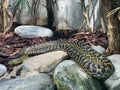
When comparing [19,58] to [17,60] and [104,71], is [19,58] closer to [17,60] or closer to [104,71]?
[17,60]

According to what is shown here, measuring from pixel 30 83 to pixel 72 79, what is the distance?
1.63ft

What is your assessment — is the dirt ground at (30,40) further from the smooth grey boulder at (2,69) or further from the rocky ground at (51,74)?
the smooth grey boulder at (2,69)

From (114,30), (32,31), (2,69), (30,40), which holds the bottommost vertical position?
(2,69)

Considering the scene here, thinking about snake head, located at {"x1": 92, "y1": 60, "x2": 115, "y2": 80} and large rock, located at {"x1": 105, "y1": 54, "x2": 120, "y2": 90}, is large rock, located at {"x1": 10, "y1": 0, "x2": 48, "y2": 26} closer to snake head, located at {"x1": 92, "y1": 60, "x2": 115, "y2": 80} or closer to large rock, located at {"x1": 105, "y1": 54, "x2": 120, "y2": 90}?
large rock, located at {"x1": 105, "y1": 54, "x2": 120, "y2": 90}

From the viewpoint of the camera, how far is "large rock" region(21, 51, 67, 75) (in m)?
4.82

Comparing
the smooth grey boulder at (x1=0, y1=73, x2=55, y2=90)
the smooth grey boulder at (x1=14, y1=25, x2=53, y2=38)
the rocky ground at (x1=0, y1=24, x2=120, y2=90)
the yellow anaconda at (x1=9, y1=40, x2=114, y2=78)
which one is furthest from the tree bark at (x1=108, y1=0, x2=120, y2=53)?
the smooth grey boulder at (x1=14, y1=25, x2=53, y2=38)

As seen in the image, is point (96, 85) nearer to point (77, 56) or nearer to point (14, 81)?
point (77, 56)

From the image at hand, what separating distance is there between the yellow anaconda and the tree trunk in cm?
33

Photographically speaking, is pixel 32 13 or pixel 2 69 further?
pixel 32 13

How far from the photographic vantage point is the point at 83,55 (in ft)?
16.0

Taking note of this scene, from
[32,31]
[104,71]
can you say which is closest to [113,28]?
[104,71]

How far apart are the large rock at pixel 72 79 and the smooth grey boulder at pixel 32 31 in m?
2.02

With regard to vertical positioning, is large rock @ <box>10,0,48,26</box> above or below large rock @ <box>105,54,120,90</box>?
above

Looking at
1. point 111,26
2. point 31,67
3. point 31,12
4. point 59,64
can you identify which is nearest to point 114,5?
point 111,26
